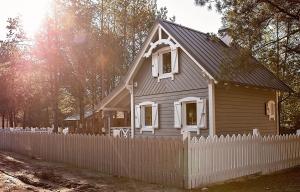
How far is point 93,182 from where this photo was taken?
11.9 meters

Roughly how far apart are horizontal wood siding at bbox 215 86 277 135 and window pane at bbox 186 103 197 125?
1322mm

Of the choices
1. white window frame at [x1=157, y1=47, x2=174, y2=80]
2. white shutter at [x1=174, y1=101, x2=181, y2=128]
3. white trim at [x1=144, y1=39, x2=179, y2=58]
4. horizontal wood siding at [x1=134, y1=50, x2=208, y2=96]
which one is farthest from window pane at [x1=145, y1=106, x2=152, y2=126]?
white trim at [x1=144, y1=39, x2=179, y2=58]

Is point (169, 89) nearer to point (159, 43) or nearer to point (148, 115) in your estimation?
point (159, 43)

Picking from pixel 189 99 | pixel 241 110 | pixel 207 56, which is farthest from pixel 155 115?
pixel 241 110

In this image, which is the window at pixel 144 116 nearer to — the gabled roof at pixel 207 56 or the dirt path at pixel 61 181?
the gabled roof at pixel 207 56

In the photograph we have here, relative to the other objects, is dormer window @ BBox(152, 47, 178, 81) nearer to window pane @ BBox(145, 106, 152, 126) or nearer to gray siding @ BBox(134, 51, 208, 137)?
gray siding @ BBox(134, 51, 208, 137)

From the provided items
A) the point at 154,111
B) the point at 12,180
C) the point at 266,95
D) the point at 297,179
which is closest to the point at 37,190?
the point at 12,180

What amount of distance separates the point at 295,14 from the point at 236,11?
2284 millimetres

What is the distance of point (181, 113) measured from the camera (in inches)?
708

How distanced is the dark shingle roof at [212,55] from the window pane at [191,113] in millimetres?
2280

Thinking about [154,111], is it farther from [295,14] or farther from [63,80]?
[63,80]

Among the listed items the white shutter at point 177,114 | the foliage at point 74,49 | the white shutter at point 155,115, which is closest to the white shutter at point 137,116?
the white shutter at point 155,115

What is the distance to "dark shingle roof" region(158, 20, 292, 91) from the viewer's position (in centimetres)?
1620

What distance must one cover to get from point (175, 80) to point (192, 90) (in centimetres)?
120
